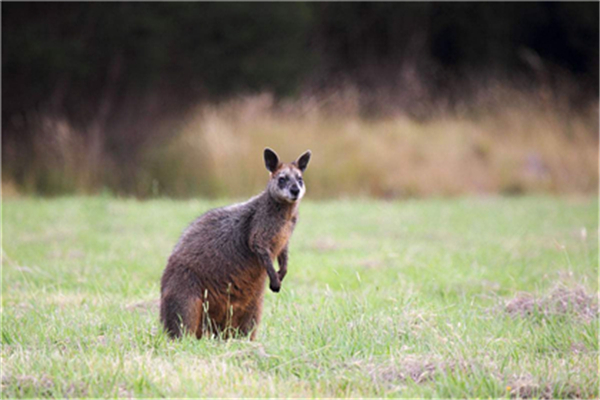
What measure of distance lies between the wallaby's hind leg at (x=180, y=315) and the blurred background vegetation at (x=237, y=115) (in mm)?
8693

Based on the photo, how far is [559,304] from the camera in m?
5.53

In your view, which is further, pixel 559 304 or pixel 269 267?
pixel 559 304

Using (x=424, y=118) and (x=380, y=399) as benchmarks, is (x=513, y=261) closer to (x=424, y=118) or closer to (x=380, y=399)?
(x=380, y=399)

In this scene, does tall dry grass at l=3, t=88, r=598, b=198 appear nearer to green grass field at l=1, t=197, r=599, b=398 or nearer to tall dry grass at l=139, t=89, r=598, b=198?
tall dry grass at l=139, t=89, r=598, b=198

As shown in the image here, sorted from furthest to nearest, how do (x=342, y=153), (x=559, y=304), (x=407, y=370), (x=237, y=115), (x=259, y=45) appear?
1. (x=259, y=45)
2. (x=237, y=115)
3. (x=342, y=153)
4. (x=559, y=304)
5. (x=407, y=370)

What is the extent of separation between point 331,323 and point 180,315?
0.87m

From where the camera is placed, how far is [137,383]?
3758mm

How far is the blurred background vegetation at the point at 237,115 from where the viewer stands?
14.6 m

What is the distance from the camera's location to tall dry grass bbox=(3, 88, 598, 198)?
14.3 metres

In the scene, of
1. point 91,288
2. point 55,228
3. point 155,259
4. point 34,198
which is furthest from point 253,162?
point 91,288

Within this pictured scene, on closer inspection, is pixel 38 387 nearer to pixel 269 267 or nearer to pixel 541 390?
pixel 269 267

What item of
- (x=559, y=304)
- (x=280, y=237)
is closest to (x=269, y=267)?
(x=280, y=237)

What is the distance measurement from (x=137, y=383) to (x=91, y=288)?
2700 millimetres

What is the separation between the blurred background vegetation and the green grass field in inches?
196
